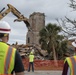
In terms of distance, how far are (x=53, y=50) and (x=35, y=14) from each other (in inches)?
1415

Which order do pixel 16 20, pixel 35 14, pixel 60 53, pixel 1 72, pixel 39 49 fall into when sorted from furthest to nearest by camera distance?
pixel 35 14 → pixel 39 49 → pixel 60 53 → pixel 16 20 → pixel 1 72

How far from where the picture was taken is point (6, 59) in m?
4.29

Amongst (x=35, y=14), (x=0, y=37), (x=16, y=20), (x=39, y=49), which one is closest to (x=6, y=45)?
(x=0, y=37)

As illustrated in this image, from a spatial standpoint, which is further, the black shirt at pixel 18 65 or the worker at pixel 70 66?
the worker at pixel 70 66

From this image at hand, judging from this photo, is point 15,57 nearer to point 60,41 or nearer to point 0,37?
point 0,37

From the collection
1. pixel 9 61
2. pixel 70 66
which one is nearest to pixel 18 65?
pixel 9 61

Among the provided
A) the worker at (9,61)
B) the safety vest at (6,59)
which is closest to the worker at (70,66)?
the worker at (9,61)

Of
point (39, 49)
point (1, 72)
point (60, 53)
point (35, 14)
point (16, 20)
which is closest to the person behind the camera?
point (1, 72)

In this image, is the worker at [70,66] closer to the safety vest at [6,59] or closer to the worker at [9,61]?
the worker at [9,61]

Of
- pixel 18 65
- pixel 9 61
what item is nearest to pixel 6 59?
pixel 9 61

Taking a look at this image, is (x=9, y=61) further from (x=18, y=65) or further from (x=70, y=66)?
(x=70, y=66)

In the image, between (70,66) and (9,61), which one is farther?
(70,66)

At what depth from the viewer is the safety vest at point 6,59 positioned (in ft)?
14.0

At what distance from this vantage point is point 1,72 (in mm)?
4266
